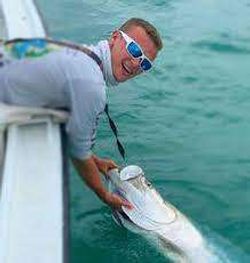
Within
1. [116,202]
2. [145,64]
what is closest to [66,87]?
[145,64]

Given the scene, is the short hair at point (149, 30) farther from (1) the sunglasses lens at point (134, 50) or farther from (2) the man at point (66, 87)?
(2) the man at point (66, 87)

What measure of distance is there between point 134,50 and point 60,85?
49cm

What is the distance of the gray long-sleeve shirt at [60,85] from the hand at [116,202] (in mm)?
523

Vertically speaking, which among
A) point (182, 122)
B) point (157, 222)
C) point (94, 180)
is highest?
point (94, 180)

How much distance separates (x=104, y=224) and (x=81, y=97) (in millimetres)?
1484

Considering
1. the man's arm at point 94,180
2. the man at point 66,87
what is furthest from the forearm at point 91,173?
the man at point 66,87

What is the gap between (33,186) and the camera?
8.18ft

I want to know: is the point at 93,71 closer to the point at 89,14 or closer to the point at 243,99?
the point at 243,99

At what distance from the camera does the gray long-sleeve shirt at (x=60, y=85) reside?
2.92m

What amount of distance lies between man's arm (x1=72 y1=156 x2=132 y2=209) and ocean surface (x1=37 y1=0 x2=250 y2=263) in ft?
1.23

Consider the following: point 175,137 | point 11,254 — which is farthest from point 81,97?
point 175,137

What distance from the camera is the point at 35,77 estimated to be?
9.66 ft

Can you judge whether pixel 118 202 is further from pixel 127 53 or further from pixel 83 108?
pixel 127 53

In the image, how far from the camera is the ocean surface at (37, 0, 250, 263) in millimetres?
4199
